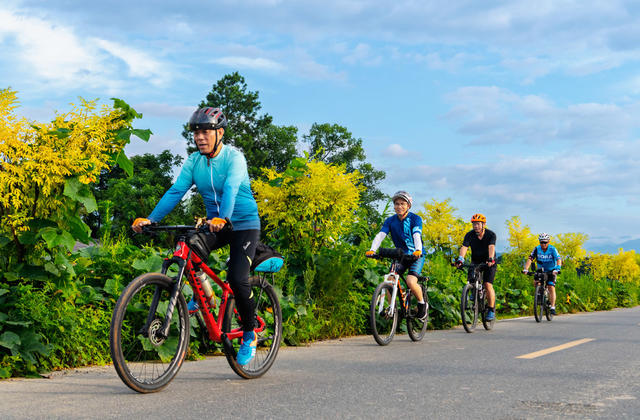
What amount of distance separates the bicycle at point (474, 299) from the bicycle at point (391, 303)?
185cm

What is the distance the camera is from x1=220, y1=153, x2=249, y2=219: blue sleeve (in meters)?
5.20

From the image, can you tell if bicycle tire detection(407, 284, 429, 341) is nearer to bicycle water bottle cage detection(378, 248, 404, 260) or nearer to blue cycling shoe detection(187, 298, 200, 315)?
bicycle water bottle cage detection(378, 248, 404, 260)

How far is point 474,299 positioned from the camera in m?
12.3

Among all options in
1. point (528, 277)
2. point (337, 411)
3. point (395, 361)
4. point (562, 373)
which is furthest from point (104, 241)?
point (528, 277)

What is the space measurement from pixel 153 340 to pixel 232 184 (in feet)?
4.36

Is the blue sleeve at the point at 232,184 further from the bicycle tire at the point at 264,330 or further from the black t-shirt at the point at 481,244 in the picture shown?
the black t-shirt at the point at 481,244

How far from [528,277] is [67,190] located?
17421 mm

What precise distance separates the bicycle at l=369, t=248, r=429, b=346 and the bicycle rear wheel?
579 centimetres

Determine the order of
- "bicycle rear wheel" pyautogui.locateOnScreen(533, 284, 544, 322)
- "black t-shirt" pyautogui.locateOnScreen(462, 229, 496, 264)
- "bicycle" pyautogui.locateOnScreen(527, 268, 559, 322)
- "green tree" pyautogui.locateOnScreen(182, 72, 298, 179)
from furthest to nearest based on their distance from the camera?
"green tree" pyautogui.locateOnScreen(182, 72, 298, 179) → "bicycle" pyautogui.locateOnScreen(527, 268, 559, 322) → "bicycle rear wheel" pyautogui.locateOnScreen(533, 284, 544, 322) → "black t-shirt" pyautogui.locateOnScreen(462, 229, 496, 264)

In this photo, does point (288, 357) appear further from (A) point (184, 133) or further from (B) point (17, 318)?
(A) point (184, 133)

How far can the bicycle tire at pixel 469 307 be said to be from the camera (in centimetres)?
1170

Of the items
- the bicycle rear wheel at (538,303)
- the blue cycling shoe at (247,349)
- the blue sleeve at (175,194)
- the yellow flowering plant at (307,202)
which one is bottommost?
the blue cycling shoe at (247,349)

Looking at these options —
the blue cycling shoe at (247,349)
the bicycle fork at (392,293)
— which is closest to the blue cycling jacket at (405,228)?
the bicycle fork at (392,293)

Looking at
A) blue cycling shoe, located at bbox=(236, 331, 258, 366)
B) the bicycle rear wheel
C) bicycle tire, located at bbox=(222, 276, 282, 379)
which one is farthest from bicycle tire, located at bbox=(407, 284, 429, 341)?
the bicycle rear wheel
